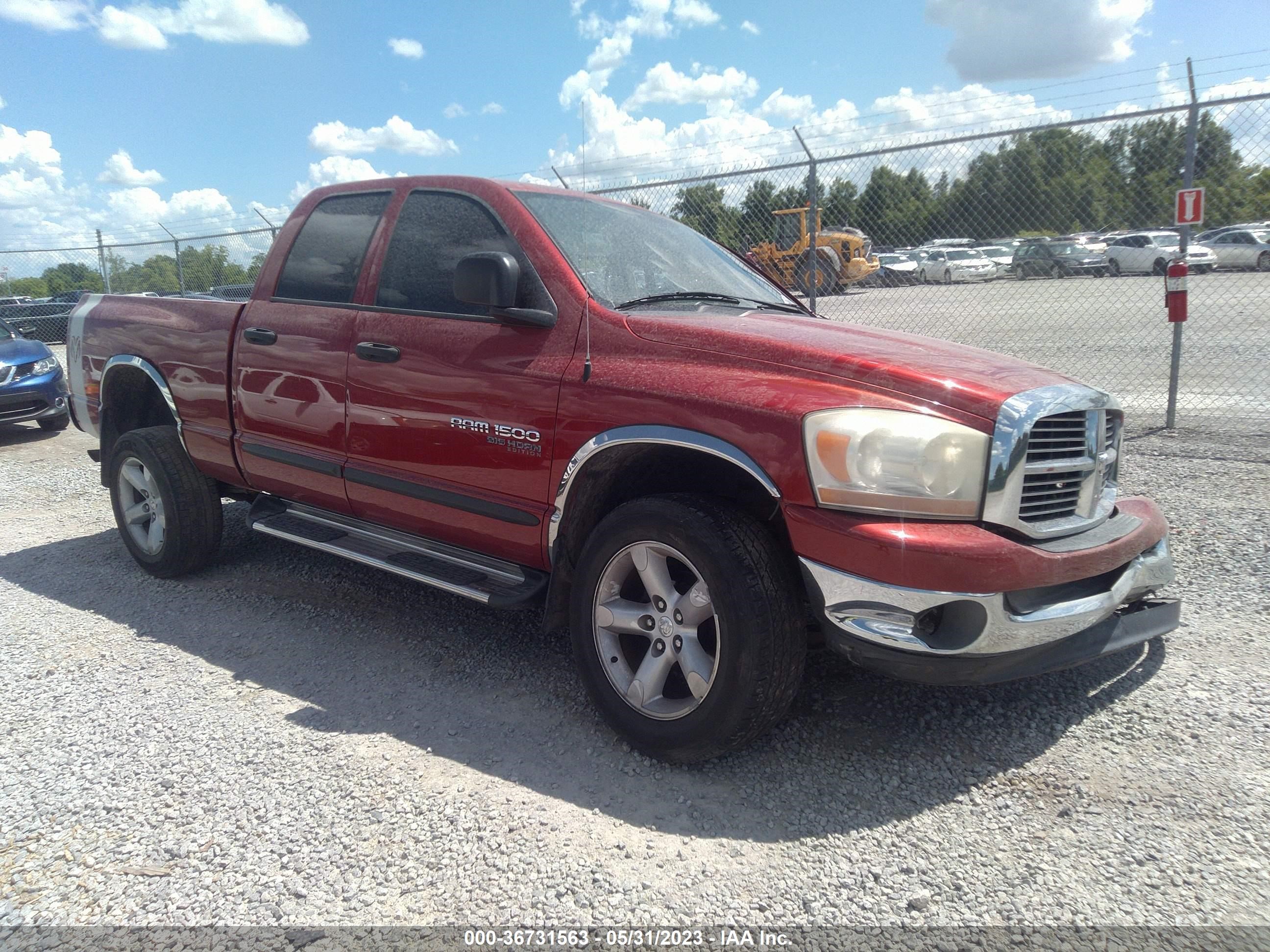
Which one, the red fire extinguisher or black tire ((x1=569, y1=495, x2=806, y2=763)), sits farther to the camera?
the red fire extinguisher

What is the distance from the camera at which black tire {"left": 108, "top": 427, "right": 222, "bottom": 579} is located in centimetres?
485

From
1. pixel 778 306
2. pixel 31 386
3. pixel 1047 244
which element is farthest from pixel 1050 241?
pixel 31 386

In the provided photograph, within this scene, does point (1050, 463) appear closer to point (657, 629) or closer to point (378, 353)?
point (657, 629)

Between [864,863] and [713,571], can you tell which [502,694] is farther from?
[864,863]

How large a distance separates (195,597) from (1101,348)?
12087mm

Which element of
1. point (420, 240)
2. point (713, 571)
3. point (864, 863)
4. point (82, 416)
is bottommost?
point (864, 863)

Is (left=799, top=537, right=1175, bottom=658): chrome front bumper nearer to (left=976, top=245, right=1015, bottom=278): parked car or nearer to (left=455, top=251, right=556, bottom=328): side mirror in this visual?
(left=455, top=251, right=556, bottom=328): side mirror

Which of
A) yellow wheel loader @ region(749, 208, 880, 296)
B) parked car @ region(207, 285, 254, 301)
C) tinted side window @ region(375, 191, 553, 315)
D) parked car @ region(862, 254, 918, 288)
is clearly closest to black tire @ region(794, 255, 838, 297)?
yellow wheel loader @ region(749, 208, 880, 296)

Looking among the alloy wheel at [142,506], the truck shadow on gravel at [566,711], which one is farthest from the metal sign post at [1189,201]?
the alloy wheel at [142,506]

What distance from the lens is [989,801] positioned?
2807 millimetres

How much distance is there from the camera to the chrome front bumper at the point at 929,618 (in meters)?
2.58

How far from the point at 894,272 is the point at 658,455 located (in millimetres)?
7867

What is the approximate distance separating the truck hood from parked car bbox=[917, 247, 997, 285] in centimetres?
744

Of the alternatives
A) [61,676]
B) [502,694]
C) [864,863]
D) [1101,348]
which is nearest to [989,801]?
[864,863]
